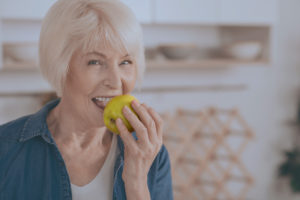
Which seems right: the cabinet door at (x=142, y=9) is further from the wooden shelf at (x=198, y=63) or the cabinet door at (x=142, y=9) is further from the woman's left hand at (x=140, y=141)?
the woman's left hand at (x=140, y=141)

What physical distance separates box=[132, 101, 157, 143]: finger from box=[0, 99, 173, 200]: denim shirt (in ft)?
0.61

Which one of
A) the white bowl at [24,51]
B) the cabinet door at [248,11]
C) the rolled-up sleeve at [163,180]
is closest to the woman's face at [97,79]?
the rolled-up sleeve at [163,180]

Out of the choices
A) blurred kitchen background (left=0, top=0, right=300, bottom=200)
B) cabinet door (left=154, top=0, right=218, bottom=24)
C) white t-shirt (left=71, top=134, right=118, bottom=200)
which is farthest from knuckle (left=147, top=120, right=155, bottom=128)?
cabinet door (left=154, top=0, right=218, bottom=24)

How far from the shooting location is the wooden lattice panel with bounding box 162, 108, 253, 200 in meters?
2.74

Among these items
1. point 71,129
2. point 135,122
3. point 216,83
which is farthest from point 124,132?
point 216,83

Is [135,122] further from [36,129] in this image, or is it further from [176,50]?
[176,50]

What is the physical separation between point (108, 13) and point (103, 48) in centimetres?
10

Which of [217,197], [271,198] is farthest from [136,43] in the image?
[271,198]

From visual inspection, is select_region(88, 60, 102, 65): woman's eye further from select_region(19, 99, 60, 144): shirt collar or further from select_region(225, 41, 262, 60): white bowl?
select_region(225, 41, 262, 60): white bowl

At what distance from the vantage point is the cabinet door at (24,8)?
2053 mm

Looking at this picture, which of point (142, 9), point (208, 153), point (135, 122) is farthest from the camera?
point (208, 153)

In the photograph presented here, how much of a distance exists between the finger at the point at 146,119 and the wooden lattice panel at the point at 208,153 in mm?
1589

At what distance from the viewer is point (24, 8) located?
2086 millimetres

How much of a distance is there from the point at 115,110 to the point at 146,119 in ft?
0.28
